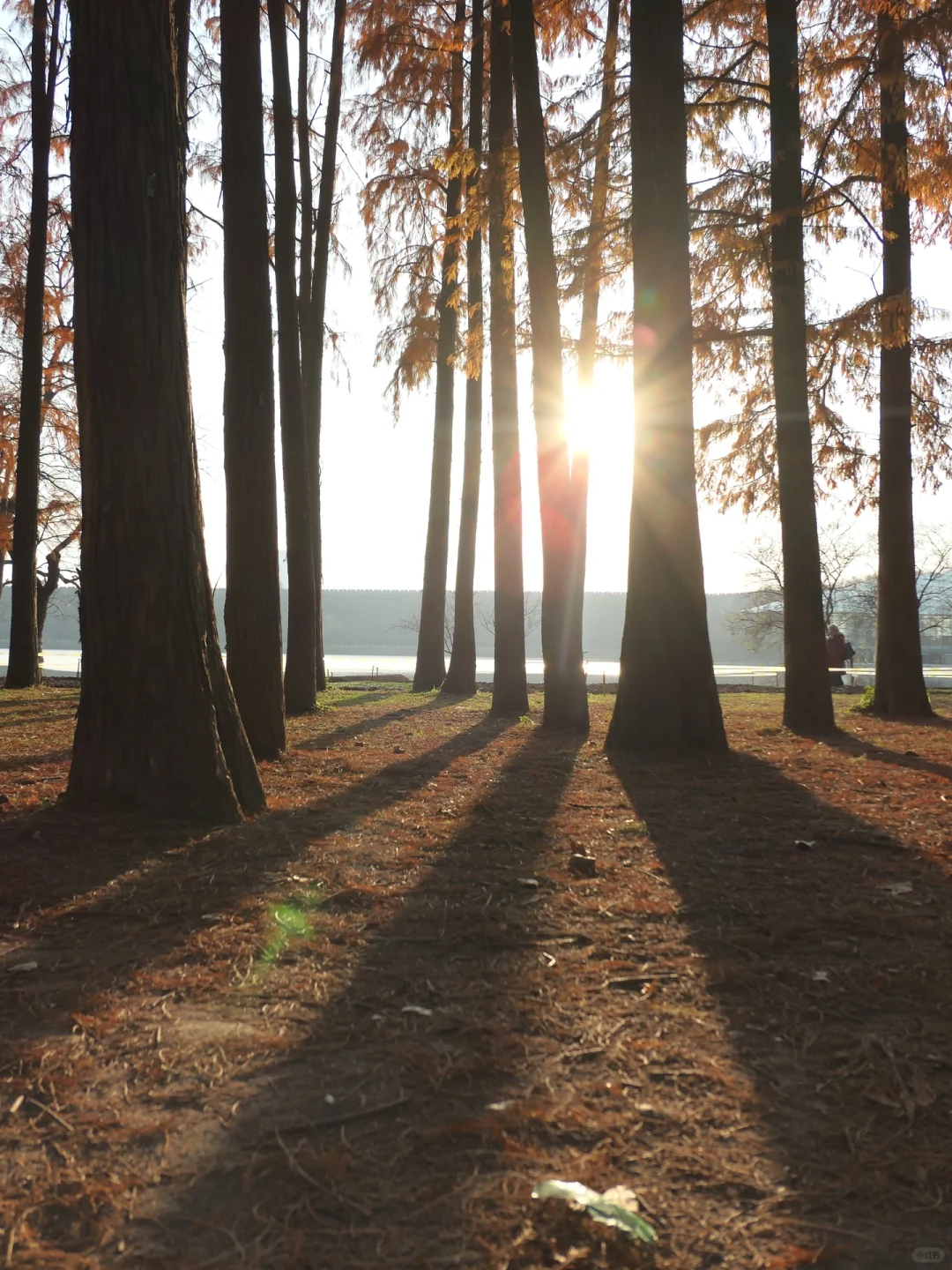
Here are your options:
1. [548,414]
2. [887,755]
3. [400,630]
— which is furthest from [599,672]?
[400,630]

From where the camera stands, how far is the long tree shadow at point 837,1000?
1828mm

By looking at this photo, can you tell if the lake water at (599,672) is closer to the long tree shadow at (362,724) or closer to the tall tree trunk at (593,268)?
the long tree shadow at (362,724)

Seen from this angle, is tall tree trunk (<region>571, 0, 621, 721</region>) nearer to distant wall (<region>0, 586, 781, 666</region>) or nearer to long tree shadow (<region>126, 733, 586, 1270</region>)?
long tree shadow (<region>126, 733, 586, 1270</region>)

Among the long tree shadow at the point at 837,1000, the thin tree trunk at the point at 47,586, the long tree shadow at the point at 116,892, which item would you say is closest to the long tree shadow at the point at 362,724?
the long tree shadow at the point at 116,892

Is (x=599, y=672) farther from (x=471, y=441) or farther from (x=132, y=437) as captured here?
(x=132, y=437)

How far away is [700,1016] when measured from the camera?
2596mm

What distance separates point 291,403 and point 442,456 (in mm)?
5452

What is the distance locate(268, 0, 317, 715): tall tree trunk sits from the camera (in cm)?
1083

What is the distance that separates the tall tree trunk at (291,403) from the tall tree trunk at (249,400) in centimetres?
310

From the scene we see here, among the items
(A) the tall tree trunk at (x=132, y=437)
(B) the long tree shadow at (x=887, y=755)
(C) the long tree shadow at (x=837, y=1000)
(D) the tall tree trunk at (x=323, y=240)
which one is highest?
(D) the tall tree trunk at (x=323, y=240)

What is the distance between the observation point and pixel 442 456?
1641cm

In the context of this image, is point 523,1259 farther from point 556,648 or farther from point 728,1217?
point 556,648

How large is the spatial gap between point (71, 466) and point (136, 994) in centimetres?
2316

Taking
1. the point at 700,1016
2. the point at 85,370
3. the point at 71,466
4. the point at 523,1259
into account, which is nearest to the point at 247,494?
the point at 85,370
